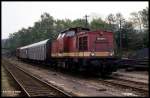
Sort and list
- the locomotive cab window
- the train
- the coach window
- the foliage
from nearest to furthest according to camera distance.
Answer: the train → the locomotive cab window → the coach window → the foliage

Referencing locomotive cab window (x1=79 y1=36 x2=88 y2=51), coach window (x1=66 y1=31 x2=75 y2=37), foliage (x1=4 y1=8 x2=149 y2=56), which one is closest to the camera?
locomotive cab window (x1=79 y1=36 x2=88 y2=51)

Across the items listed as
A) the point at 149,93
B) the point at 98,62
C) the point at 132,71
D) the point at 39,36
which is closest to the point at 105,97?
the point at 149,93

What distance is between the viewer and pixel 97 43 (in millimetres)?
20891

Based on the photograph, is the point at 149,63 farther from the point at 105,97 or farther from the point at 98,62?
the point at 105,97

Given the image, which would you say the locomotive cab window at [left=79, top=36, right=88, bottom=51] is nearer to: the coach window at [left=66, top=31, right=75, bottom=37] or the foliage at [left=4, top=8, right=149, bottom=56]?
the coach window at [left=66, top=31, right=75, bottom=37]

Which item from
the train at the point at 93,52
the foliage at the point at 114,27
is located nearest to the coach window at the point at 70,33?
the train at the point at 93,52

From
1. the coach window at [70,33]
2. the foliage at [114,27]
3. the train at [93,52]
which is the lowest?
the train at [93,52]

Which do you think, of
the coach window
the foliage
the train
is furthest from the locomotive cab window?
the foliage

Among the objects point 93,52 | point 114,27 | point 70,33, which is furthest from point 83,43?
point 114,27

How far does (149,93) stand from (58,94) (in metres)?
3.52

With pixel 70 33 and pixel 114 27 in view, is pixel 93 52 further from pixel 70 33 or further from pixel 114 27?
pixel 114 27

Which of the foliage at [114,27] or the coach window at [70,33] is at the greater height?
the foliage at [114,27]

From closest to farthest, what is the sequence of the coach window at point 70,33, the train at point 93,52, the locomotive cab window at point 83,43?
the train at point 93,52 → the locomotive cab window at point 83,43 → the coach window at point 70,33

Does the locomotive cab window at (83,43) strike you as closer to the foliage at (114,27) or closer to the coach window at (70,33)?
the coach window at (70,33)
